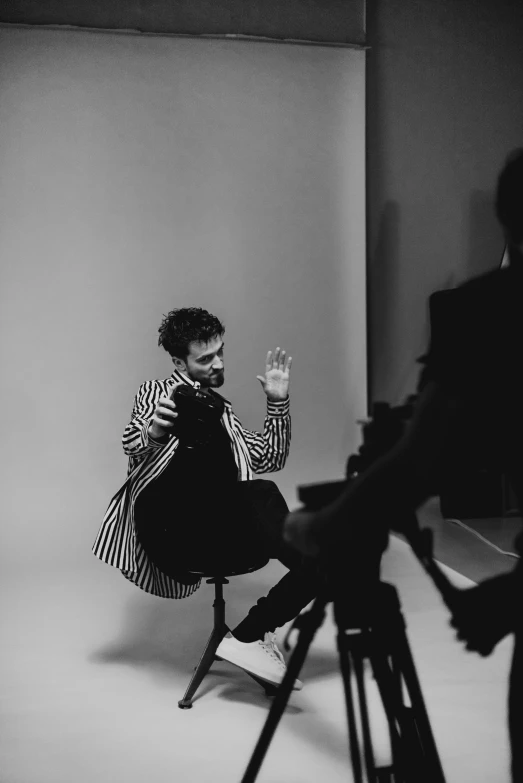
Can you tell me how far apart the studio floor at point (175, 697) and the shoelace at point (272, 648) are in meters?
0.12

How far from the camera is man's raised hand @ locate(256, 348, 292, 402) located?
2.71 metres

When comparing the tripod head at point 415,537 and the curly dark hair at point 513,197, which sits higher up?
the curly dark hair at point 513,197

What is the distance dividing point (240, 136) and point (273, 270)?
0.74 meters

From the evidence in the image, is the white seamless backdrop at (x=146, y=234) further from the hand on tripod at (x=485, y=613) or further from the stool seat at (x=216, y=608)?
the hand on tripod at (x=485, y=613)

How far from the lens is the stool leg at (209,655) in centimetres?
234

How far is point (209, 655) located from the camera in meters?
2.44

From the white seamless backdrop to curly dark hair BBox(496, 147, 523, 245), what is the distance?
3204mm

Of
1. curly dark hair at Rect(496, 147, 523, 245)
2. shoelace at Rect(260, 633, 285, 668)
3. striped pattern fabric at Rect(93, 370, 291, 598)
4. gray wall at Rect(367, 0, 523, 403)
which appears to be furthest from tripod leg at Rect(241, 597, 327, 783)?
gray wall at Rect(367, 0, 523, 403)

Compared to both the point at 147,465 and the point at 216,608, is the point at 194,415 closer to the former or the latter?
the point at 147,465

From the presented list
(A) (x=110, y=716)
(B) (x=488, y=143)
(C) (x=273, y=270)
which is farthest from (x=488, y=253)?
(A) (x=110, y=716)

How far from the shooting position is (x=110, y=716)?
2.29 meters

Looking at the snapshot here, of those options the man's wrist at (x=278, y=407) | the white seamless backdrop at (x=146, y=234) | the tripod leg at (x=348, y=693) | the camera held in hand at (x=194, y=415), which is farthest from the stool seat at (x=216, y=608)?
the white seamless backdrop at (x=146, y=234)

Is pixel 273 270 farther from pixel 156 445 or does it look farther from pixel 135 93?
pixel 156 445

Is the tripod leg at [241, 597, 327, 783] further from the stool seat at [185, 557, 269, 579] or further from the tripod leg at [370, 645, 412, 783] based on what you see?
the stool seat at [185, 557, 269, 579]
